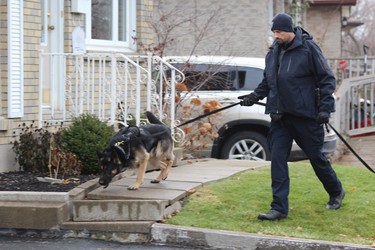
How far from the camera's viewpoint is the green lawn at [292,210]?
688cm

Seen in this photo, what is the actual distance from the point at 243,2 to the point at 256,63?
323 inches

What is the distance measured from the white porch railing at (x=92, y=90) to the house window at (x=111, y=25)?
789 mm

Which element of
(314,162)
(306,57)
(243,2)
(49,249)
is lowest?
(49,249)

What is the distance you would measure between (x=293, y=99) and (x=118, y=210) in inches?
77.5

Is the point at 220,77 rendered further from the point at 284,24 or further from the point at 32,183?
the point at 284,24

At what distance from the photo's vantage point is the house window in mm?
11258

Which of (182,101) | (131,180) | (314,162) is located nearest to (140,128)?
(131,180)

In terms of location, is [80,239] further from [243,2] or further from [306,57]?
[243,2]

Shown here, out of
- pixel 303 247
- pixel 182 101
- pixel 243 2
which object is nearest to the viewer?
pixel 303 247

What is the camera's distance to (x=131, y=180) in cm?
841

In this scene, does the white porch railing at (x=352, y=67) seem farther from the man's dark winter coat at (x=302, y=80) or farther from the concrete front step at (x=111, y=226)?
the concrete front step at (x=111, y=226)

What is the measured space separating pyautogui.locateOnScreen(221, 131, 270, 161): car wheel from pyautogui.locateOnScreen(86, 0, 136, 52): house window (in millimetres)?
2192

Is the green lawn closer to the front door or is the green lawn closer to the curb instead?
the curb

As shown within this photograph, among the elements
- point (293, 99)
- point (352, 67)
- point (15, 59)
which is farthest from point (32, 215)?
point (352, 67)
